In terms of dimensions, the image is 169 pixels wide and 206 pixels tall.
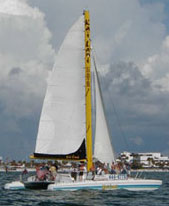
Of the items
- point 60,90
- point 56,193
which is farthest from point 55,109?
point 56,193

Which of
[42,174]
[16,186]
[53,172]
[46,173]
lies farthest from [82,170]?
[16,186]

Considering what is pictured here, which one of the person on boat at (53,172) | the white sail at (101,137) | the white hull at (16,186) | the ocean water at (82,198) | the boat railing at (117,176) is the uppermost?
the white sail at (101,137)

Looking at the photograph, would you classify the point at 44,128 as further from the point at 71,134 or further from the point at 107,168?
the point at 107,168

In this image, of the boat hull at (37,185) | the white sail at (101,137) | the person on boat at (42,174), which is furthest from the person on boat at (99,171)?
the person on boat at (42,174)

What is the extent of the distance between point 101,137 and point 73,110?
3.10 metres

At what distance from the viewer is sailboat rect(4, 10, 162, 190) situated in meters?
41.5

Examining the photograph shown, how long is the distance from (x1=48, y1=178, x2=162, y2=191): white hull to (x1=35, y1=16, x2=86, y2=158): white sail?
454 centimetres

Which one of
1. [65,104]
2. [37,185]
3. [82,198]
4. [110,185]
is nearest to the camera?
[82,198]

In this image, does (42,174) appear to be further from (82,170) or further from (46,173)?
(82,170)

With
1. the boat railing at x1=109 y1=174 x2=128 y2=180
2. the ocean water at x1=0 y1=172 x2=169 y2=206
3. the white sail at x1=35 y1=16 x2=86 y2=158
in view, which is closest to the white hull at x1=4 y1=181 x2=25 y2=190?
the ocean water at x1=0 y1=172 x2=169 y2=206

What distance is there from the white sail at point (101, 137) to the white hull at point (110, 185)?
291 cm

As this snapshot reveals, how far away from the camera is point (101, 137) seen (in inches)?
→ 1628

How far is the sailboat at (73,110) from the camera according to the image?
41500 mm

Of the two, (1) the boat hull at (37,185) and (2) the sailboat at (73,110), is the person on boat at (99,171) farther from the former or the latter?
(1) the boat hull at (37,185)
